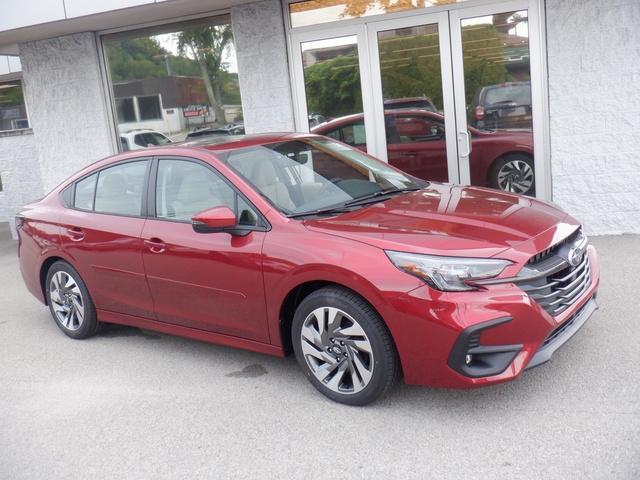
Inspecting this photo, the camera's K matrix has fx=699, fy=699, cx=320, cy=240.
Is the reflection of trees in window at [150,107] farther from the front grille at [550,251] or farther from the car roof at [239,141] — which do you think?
the front grille at [550,251]

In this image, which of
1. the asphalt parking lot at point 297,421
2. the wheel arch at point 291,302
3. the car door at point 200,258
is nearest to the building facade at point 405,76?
the asphalt parking lot at point 297,421

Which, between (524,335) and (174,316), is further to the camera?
(174,316)

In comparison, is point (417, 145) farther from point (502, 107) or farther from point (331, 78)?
point (331, 78)

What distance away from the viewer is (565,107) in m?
7.55

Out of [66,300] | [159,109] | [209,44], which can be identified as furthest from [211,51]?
[66,300]

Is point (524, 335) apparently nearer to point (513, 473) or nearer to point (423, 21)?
point (513, 473)

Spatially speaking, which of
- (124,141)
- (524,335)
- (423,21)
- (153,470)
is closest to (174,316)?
(153,470)

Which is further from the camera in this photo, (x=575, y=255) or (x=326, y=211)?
(x=326, y=211)

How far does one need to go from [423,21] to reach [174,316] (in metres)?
4.73

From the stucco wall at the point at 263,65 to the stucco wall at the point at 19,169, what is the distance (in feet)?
18.8

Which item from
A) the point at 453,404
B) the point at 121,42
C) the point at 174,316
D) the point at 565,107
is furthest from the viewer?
the point at 121,42

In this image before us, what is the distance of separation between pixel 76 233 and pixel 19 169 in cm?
829

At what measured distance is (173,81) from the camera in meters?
9.48

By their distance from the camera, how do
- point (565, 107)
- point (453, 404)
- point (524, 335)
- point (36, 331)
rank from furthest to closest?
point (565, 107)
point (36, 331)
point (453, 404)
point (524, 335)
